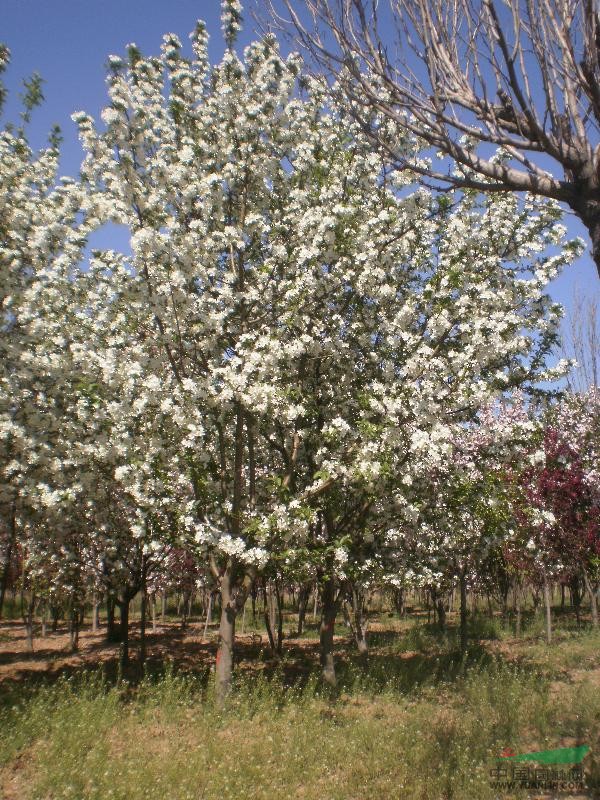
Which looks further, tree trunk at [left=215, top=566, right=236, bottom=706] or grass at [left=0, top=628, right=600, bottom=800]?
tree trunk at [left=215, top=566, right=236, bottom=706]

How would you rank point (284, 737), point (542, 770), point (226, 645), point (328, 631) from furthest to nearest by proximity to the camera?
1. point (328, 631)
2. point (226, 645)
3. point (284, 737)
4. point (542, 770)

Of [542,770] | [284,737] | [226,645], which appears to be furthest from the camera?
[226,645]

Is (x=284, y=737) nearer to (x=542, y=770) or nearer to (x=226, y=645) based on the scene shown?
(x=226, y=645)

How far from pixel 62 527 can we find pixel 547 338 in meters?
10.7

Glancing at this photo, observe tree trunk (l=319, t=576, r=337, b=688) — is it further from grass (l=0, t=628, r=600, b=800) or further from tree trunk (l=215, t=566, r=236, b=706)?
tree trunk (l=215, t=566, r=236, b=706)

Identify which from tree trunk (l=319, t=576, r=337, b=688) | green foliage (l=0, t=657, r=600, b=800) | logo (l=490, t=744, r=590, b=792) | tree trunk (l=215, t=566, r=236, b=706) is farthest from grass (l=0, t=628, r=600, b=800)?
tree trunk (l=319, t=576, r=337, b=688)

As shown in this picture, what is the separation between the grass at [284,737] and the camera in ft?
21.4

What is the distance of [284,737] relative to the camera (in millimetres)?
8180

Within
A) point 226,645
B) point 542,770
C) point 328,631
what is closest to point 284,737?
point 226,645

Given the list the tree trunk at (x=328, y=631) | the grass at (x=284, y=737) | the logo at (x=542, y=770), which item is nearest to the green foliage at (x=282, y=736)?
the grass at (x=284, y=737)

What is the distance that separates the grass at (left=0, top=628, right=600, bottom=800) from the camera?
257 inches

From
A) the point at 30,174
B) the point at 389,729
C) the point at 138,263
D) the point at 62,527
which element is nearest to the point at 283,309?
the point at 138,263

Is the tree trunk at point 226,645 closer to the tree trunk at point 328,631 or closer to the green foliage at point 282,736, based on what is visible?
the green foliage at point 282,736

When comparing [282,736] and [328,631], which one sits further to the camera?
[328,631]
